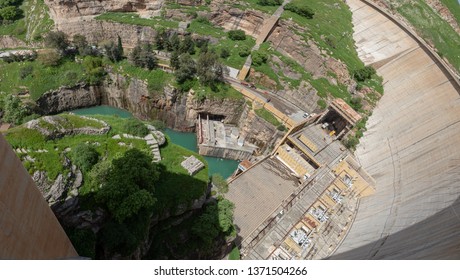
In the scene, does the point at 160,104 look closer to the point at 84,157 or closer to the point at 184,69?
the point at 184,69

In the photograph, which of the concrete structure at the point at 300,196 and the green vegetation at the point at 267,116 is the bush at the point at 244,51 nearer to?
the green vegetation at the point at 267,116

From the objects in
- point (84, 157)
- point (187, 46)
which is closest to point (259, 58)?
point (187, 46)

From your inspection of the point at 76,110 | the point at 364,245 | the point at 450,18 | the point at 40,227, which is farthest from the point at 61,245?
the point at 450,18

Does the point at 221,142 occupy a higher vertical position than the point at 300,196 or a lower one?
lower

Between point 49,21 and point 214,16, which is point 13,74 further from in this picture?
point 214,16

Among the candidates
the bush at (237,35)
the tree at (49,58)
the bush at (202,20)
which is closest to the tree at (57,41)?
the tree at (49,58)

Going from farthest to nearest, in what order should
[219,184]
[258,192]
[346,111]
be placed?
[346,111] → [258,192] → [219,184]
